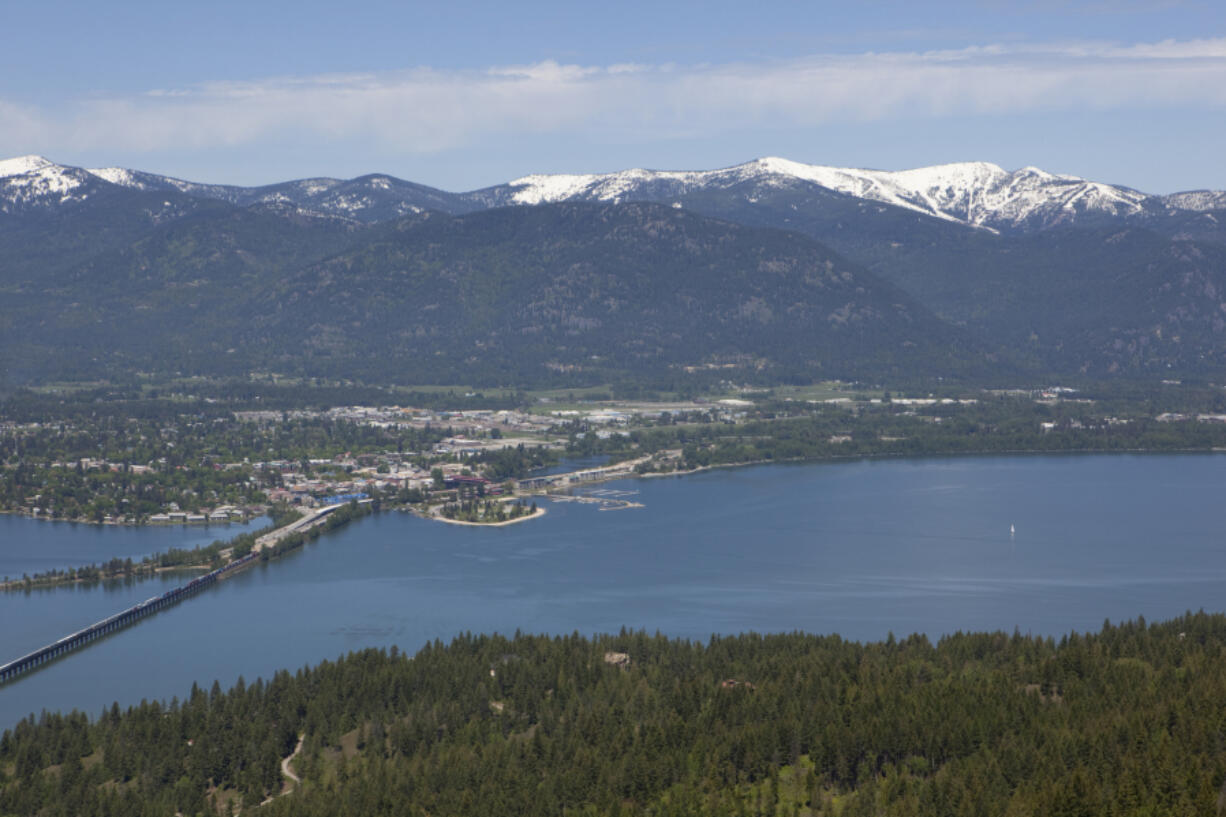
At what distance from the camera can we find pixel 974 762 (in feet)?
124

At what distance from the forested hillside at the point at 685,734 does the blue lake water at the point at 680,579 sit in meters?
8.22

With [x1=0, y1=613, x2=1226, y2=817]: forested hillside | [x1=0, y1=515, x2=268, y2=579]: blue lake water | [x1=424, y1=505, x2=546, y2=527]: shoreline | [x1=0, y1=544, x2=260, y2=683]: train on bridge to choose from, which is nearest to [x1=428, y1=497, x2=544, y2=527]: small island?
[x1=424, y1=505, x2=546, y2=527]: shoreline

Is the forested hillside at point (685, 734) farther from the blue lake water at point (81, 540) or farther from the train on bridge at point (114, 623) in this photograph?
the blue lake water at point (81, 540)

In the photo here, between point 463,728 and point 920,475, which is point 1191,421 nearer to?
point 920,475

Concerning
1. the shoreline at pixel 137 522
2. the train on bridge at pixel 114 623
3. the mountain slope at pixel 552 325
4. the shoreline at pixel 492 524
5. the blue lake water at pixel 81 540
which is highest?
the mountain slope at pixel 552 325

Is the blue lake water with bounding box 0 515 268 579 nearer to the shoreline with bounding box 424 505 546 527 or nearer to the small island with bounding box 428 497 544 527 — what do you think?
the shoreline with bounding box 424 505 546 527

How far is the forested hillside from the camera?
3706cm

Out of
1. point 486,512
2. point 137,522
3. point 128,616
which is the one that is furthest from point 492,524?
point 128,616

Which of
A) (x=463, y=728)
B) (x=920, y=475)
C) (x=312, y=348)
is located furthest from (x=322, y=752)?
(x=312, y=348)

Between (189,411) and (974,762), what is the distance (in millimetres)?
107860

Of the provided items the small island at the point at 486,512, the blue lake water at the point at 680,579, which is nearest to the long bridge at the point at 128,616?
the blue lake water at the point at 680,579

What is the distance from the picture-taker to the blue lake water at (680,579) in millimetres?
59438

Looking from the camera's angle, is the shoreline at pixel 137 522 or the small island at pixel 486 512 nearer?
the shoreline at pixel 137 522

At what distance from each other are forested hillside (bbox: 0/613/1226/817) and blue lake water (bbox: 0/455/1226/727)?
822cm
